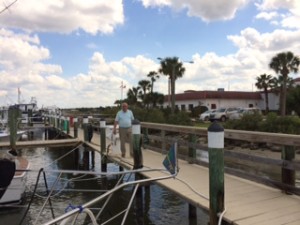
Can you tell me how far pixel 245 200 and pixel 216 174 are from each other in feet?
3.61

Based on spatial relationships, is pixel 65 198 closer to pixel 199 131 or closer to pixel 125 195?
pixel 125 195

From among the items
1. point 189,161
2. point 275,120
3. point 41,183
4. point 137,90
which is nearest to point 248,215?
point 189,161

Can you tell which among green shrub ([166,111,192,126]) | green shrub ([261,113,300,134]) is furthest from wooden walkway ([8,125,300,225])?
green shrub ([166,111,192,126])

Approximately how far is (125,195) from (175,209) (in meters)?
2.32

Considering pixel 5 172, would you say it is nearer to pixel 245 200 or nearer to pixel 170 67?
pixel 245 200

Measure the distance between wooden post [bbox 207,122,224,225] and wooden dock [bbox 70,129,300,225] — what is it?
185 mm

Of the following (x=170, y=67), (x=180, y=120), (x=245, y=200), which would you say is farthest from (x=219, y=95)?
(x=245, y=200)

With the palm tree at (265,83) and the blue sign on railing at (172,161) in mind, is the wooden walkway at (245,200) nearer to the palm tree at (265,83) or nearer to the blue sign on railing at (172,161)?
the blue sign on railing at (172,161)

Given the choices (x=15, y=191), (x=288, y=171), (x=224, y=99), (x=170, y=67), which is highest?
(x=170, y=67)

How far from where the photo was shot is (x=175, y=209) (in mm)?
11039

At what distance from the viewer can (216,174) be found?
19.7 feet

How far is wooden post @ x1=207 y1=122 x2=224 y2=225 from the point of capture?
5.99 m

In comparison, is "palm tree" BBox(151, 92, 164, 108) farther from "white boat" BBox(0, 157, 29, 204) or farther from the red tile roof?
"white boat" BBox(0, 157, 29, 204)

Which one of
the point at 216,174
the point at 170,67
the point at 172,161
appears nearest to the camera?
the point at 216,174
